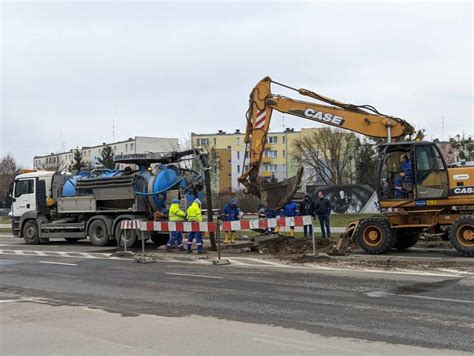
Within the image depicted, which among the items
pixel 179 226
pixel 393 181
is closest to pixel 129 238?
pixel 179 226

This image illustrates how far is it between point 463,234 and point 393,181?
2.43 metres

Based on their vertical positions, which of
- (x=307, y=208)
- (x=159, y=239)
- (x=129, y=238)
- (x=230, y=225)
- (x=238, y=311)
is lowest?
(x=238, y=311)

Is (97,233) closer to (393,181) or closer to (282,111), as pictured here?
(282,111)

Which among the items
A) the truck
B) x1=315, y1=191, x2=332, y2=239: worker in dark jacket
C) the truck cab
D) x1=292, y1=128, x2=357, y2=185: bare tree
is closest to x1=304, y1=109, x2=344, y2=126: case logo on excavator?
x1=315, y1=191, x2=332, y2=239: worker in dark jacket

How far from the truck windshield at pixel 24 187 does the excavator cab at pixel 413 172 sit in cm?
1516

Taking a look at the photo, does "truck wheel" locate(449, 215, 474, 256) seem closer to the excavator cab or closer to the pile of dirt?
the excavator cab

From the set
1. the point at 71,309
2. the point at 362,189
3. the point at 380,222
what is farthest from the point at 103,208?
the point at 362,189

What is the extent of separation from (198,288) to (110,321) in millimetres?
2943

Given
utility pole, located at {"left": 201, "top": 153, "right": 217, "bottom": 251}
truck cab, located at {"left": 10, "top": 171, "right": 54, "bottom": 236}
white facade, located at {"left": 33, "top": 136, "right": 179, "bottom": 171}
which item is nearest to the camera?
utility pole, located at {"left": 201, "top": 153, "right": 217, "bottom": 251}

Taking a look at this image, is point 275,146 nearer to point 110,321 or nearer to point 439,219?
point 439,219

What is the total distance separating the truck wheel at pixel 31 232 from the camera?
2255cm

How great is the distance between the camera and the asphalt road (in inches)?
242

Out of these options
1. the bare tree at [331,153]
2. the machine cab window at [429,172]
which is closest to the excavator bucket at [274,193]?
the machine cab window at [429,172]

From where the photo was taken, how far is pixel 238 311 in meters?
7.96
